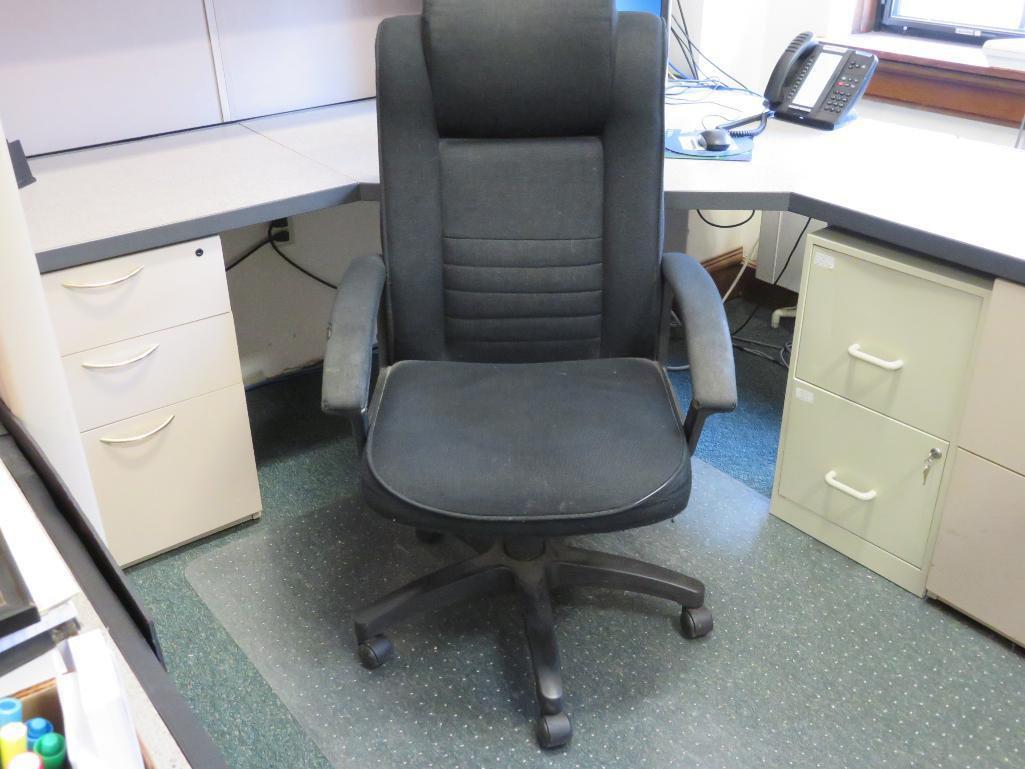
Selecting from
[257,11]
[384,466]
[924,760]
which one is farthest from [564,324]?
[257,11]

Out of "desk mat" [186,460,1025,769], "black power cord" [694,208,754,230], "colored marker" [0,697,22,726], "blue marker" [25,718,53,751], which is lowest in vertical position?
"desk mat" [186,460,1025,769]

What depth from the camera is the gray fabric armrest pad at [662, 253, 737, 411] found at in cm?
132

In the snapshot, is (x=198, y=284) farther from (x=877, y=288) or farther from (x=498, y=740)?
(x=877, y=288)

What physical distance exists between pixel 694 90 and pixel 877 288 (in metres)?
0.92

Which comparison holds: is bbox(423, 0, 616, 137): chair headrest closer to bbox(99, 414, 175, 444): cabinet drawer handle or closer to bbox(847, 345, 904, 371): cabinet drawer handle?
bbox(847, 345, 904, 371): cabinet drawer handle

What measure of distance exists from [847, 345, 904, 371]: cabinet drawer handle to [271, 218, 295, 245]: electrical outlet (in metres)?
1.29

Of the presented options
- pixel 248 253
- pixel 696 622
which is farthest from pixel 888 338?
pixel 248 253

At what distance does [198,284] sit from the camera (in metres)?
1.69

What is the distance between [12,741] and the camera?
1.94 ft

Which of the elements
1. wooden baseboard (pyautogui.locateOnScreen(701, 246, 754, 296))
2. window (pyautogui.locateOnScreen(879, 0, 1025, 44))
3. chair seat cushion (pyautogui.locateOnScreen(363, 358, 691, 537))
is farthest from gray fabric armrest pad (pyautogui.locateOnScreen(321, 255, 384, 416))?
window (pyautogui.locateOnScreen(879, 0, 1025, 44))

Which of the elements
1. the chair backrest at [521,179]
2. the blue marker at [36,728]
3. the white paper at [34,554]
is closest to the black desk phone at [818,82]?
the chair backrest at [521,179]

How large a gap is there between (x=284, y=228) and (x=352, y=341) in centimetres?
97

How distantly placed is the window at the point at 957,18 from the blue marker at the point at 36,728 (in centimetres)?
240

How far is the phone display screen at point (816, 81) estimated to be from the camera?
2.10 m
